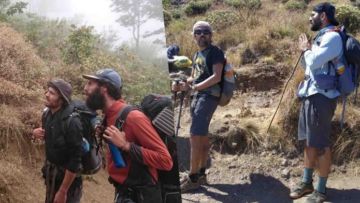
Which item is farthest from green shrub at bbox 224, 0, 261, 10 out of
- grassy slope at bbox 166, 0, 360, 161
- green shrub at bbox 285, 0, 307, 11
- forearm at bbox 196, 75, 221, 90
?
forearm at bbox 196, 75, 221, 90

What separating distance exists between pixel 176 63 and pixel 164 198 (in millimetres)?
1247

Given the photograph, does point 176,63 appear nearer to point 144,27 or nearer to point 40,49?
point 144,27

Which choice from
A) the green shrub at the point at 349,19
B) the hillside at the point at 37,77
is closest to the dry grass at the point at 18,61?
the hillside at the point at 37,77

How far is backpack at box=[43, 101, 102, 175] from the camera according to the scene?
6.40ft

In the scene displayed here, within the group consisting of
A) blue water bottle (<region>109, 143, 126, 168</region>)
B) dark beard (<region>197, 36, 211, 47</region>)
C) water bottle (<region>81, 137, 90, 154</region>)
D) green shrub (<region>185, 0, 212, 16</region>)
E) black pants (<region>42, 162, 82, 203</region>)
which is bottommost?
black pants (<region>42, 162, 82, 203</region>)

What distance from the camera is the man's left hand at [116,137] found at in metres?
1.96

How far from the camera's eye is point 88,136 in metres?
1.96

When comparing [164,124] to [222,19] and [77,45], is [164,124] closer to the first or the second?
[77,45]

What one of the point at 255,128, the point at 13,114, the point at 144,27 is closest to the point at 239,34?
the point at 255,128

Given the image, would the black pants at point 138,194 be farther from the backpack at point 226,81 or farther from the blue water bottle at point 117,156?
the backpack at point 226,81

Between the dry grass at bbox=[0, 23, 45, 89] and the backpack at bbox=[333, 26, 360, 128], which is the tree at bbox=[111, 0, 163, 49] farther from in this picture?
the backpack at bbox=[333, 26, 360, 128]

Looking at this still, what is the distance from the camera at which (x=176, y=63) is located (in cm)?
328

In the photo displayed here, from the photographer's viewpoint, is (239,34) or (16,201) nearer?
(16,201)

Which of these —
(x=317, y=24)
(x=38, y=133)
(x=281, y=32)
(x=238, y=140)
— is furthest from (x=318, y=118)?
(x=281, y=32)
